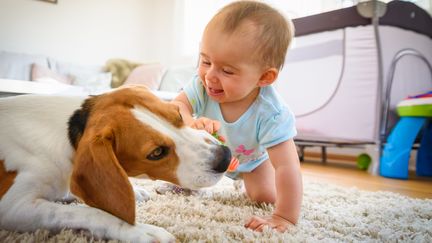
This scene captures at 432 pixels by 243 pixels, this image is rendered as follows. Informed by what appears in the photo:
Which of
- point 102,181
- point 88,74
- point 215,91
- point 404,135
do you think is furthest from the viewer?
point 88,74

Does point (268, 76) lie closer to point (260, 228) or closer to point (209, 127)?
point (209, 127)

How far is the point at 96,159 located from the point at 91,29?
599cm

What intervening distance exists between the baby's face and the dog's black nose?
0.32 meters

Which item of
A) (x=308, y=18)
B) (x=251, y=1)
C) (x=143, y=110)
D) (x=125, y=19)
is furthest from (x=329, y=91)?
(x=125, y=19)

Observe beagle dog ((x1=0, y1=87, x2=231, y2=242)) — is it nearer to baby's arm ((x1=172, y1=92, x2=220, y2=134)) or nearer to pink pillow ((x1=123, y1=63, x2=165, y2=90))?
baby's arm ((x1=172, y1=92, x2=220, y2=134))

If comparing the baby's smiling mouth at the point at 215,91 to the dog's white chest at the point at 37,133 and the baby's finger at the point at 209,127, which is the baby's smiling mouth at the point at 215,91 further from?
the dog's white chest at the point at 37,133

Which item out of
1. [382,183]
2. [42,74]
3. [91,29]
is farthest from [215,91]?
[91,29]

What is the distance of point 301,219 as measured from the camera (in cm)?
126

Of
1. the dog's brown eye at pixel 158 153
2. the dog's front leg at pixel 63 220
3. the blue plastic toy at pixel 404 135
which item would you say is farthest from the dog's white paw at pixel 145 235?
the blue plastic toy at pixel 404 135

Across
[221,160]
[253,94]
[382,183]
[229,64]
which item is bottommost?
[382,183]

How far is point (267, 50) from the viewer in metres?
1.30

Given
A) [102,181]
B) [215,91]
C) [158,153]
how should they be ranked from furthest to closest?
[215,91], [158,153], [102,181]

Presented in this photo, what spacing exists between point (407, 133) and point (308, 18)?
133cm

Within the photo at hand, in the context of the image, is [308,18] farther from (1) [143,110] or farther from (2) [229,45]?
(1) [143,110]
